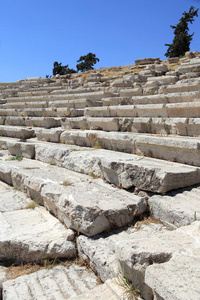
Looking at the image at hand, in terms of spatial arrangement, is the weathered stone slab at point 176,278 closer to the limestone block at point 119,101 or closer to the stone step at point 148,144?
the stone step at point 148,144

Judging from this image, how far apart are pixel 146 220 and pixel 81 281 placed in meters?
0.99

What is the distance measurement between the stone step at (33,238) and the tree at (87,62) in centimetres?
2887

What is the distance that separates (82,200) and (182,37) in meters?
22.6

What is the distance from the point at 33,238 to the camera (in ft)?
8.79

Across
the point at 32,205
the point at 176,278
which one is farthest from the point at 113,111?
the point at 176,278

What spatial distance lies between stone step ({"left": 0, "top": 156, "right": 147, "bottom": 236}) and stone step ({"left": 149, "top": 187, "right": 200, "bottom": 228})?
178 millimetres

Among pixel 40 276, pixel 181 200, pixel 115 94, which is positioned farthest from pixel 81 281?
pixel 115 94

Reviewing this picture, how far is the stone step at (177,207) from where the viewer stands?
8.17 feet

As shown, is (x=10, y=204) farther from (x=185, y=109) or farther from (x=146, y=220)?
(x=185, y=109)

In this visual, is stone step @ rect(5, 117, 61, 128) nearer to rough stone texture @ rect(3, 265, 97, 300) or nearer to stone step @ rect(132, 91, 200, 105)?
stone step @ rect(132, 91, 200, 105)

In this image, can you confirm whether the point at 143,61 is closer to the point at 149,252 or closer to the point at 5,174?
the point at 5,174

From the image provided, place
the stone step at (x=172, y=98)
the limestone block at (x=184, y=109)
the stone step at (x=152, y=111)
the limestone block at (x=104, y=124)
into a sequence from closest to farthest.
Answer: the limestone block at (x=184, y=109) → the stone step at (x=152, y=111) → the stone step at (x=172, y=98) → the limestone block at (x=104, y=124)

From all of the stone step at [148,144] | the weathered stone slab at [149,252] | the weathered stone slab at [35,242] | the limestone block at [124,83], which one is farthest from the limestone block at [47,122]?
the weathered stone slab at [149,252]

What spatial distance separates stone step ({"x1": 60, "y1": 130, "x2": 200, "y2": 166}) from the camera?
3.61 meters
